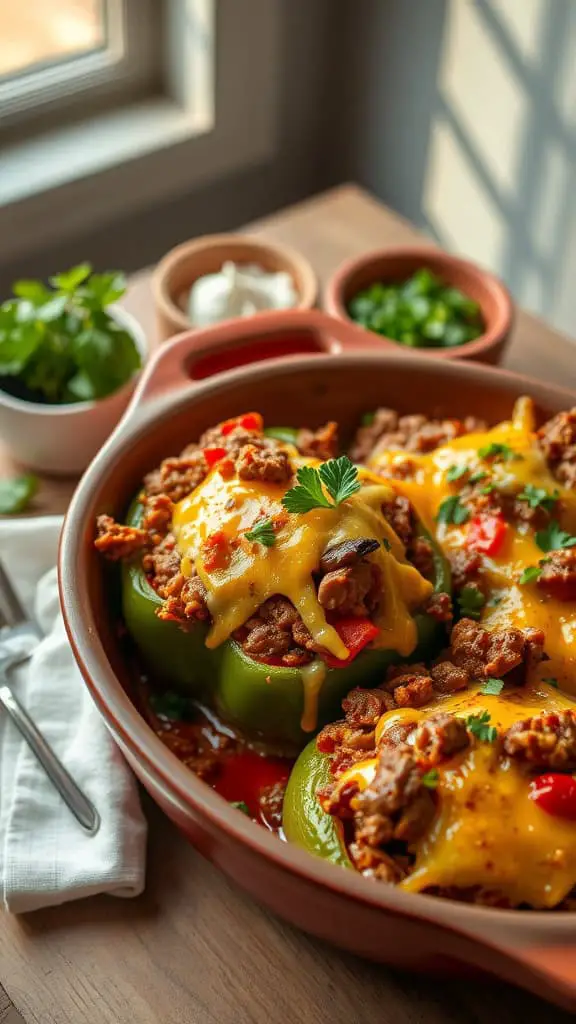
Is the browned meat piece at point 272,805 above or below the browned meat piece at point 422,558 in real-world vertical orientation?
below

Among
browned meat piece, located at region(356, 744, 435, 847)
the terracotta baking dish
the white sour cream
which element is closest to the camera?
the terracotta baking dish

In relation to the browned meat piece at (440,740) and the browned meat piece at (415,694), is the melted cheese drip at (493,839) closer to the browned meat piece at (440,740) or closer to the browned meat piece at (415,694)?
the browned meat piece at (440,740)

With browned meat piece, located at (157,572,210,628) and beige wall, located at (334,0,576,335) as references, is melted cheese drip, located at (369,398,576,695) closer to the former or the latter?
browned meat piece, located at (157,572,210,628)

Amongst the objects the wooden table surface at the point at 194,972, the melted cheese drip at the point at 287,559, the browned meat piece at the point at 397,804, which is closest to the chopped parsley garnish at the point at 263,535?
the melted cheese drip at the point at 287,559

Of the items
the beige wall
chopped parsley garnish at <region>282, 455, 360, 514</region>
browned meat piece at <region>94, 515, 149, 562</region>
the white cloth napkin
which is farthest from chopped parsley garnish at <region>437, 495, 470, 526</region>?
the beige wall

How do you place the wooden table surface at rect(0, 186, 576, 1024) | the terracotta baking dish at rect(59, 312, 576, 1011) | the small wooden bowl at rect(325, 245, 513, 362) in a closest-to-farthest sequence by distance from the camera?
the terracotta baking dish at rect(59, 312, 576, 1011) < the wooden table surface at rect(0, 186, 576, 1024) < the small wooden bowl at rect(325, 245, 513, 362)

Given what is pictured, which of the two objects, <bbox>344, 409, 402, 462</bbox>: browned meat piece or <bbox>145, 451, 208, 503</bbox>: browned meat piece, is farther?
<bbox>344, 409, 402, 462</bbox>: browned meat piece

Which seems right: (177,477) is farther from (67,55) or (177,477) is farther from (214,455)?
(67,55)

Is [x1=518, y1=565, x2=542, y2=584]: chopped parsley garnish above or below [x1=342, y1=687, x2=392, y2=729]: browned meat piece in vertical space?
above
